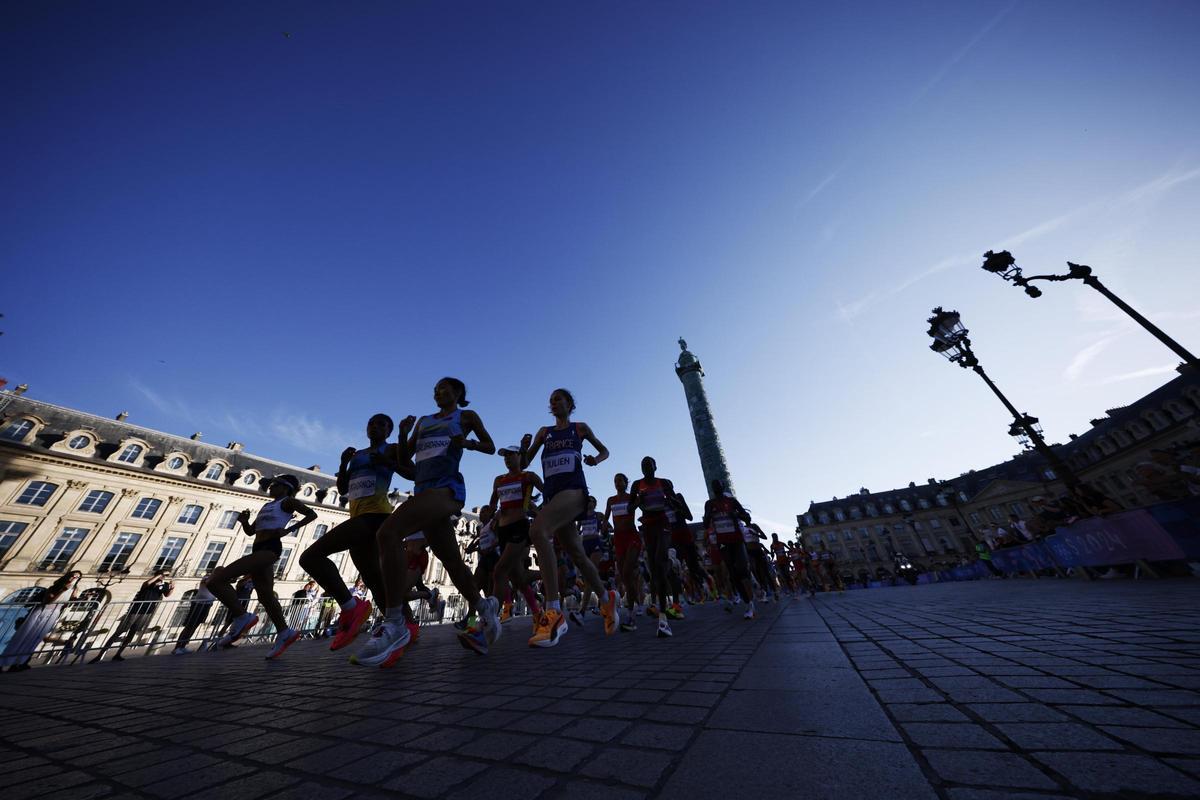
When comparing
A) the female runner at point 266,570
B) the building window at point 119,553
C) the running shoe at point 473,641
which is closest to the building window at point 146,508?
the building window at point 119,553

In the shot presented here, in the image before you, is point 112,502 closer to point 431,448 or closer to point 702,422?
point 431,448

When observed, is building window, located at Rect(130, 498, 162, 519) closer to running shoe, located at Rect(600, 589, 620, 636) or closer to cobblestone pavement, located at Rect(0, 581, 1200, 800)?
cobblestone pavement, located at Rect(0, 581, 1200, 800)

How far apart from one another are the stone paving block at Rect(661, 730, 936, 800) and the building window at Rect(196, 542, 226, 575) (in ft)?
132

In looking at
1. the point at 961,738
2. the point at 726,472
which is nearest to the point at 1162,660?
the point at 961,738

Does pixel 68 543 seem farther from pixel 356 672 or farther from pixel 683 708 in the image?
pixel 683 708

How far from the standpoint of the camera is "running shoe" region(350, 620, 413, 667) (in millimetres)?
3689

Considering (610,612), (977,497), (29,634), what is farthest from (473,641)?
(977,497)

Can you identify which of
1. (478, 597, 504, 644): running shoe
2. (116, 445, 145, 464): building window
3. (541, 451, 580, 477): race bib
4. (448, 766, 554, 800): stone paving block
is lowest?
(448, 766, 554, 800): stone paving block

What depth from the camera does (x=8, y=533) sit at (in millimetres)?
24297

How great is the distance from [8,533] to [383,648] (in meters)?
38.0

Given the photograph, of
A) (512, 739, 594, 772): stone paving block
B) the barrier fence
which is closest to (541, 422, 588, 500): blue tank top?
(512, 739, 594, 772): stone paving block

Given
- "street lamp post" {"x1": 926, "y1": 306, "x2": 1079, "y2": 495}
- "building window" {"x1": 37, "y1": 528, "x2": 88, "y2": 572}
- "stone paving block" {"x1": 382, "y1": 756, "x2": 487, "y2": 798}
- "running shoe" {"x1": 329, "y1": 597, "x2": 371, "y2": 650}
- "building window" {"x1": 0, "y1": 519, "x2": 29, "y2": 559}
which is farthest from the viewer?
"building window" {"x1": 37, "y1": 528, "x2": 88, "y2": 572}

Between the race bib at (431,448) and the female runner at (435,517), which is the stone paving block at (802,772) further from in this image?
the race bib at (431,448)

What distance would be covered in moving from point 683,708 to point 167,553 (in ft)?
133
